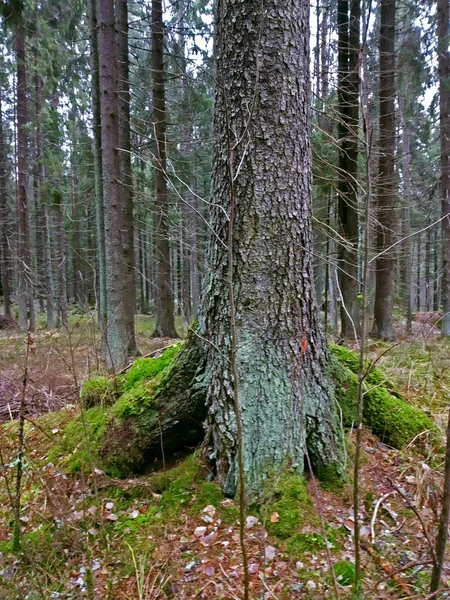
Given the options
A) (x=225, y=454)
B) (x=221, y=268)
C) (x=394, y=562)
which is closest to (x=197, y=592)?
(x=225, y=454)

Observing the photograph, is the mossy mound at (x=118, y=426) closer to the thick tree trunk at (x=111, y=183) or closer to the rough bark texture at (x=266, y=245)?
the rough bark texture at (x=266, y=245)

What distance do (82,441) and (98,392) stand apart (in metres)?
0.44

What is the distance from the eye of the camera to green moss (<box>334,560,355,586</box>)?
1.65 metres

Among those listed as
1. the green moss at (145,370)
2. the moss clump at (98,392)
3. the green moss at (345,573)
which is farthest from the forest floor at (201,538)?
the green moss at (145,370)

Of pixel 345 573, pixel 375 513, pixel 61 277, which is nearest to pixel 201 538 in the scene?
pixel 345 573

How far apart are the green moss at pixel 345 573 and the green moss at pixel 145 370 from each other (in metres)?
1.79

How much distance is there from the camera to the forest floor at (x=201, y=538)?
5.56 feet

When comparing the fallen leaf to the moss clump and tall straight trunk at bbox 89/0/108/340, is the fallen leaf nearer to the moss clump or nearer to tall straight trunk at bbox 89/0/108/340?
the moss clump

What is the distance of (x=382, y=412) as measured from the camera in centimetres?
291

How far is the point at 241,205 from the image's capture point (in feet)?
7.20

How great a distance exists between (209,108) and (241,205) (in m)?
8.61

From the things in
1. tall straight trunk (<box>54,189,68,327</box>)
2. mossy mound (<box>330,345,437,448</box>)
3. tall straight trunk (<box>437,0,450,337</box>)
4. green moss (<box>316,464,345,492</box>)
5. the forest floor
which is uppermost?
tall straight trunk (<box>437,0,450,337</box>)

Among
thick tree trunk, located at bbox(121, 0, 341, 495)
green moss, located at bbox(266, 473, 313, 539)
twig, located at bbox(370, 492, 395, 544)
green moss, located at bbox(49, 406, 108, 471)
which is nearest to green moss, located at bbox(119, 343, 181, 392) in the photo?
green moss, located at bbox(49, 406, 108, 471)

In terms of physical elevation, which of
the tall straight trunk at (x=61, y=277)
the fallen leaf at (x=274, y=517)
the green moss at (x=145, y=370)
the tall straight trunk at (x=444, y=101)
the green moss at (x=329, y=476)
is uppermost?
the tall straight trunk at (x=444, y=101)
